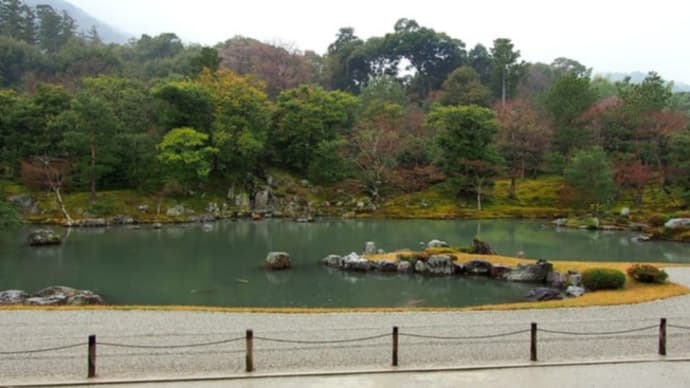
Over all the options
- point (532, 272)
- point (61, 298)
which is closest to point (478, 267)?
point (532, 272)

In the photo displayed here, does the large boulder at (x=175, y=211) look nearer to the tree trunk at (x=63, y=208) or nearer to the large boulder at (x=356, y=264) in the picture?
the tree trunk at (x=63, y=208)

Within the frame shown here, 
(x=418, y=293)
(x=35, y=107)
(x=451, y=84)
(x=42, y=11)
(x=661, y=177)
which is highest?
(x=42, y=11)

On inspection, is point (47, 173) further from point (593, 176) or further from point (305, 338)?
point (593, 176)

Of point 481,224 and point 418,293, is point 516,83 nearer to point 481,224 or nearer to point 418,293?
point 481,224

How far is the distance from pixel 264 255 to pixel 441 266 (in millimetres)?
9631

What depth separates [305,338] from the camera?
1241cm

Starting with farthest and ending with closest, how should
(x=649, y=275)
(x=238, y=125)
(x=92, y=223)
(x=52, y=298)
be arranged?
(x=238, y=125)
(x=92, y=223)
(x=649, y=275)
(x=52, y=298)

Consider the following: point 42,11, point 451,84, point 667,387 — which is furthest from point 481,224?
point 42,11

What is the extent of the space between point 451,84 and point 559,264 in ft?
164

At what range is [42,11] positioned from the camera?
92.6 meters

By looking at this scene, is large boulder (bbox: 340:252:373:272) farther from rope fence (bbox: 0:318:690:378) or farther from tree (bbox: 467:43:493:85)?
tree (bbox: 467:43:493:85)

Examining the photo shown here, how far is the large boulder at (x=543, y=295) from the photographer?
19.5m

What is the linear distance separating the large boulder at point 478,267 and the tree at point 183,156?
32158 mm

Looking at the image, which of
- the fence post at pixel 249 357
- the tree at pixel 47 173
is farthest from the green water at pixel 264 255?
the tree at pixel 47 173
